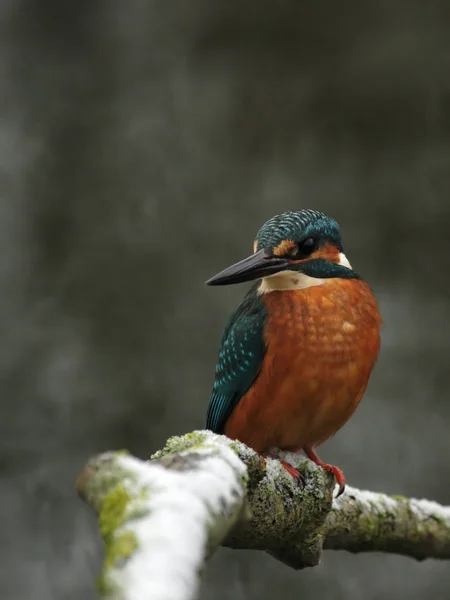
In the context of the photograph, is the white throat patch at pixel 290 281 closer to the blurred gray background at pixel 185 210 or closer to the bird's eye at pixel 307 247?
the bird's eye at pixel 307 247

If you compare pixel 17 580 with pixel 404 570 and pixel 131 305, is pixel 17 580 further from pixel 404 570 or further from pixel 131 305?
pixel 404 570

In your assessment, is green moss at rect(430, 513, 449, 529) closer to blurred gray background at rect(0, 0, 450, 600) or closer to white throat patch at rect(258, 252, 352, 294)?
white throat patch at rect(258, 252, 352, 294)

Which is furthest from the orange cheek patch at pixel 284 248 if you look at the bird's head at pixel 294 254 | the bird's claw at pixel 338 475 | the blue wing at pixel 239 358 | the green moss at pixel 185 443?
the green moss at pixel 185 443

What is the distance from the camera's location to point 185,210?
364 cm

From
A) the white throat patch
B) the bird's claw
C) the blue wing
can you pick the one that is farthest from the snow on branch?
the white throat patch

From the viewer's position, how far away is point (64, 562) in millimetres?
3332

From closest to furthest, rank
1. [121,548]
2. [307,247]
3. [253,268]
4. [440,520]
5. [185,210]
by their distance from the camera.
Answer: [121,548]
[253,268]
[307,247]
[440,520]
[185,210]

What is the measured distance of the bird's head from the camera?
1632 mm

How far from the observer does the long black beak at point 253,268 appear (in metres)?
1.54

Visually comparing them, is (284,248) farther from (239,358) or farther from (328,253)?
(239,358)

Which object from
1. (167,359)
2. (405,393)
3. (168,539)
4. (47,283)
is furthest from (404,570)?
(168,539)

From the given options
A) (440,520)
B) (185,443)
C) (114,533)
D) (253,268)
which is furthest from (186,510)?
(440,520)

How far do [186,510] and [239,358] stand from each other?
108 centimetres

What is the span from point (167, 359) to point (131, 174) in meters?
0.87
